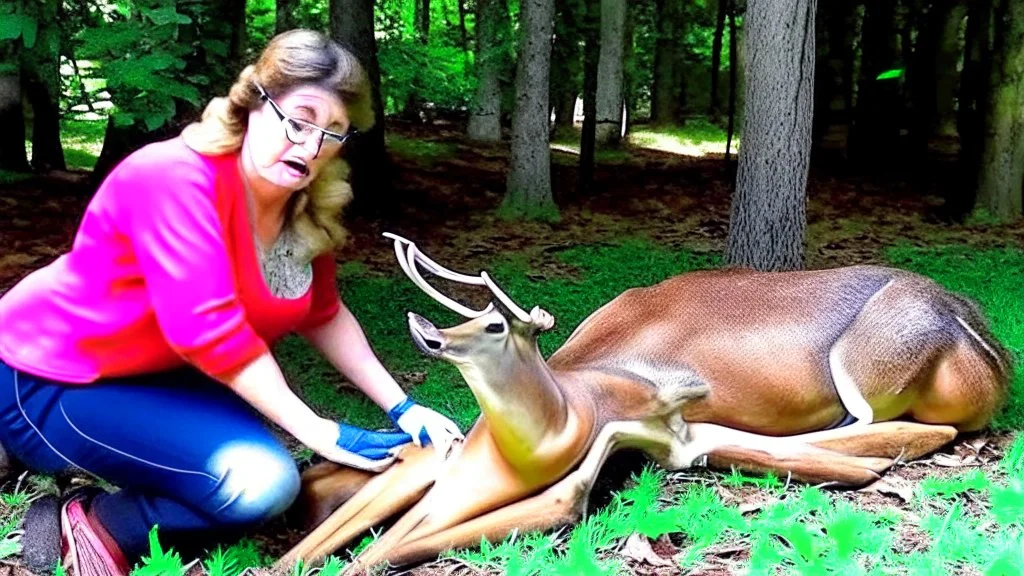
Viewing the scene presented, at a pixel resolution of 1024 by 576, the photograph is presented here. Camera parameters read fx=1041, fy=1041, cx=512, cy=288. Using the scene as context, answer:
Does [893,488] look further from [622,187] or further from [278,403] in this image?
[622,187]

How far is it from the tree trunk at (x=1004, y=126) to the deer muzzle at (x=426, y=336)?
325 inches

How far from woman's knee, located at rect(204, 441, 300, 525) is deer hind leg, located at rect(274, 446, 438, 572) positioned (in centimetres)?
17

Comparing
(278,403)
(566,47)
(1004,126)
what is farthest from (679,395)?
(566,47)

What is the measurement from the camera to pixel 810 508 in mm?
3391

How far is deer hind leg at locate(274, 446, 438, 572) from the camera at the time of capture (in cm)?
320

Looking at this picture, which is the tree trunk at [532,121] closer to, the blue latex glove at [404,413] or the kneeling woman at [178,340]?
the blue latex glove at [404,413]

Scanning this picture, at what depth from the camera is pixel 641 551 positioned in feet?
10.2

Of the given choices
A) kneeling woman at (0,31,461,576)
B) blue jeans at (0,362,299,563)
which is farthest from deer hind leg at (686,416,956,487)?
blue jeans at (0,362,299,563)

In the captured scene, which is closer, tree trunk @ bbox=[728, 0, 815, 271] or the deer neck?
the deer neck

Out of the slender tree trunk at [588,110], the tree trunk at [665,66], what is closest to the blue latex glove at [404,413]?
the slender tree trunk at [588,110]

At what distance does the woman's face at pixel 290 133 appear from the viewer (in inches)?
121

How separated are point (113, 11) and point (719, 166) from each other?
9.45 m

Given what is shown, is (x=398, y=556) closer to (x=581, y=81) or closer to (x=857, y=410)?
(x=857, y=410)

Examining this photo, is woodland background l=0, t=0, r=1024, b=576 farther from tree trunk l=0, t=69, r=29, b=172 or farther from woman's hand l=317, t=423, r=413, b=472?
woman's hand l=317, t=423, r=413, b=472
